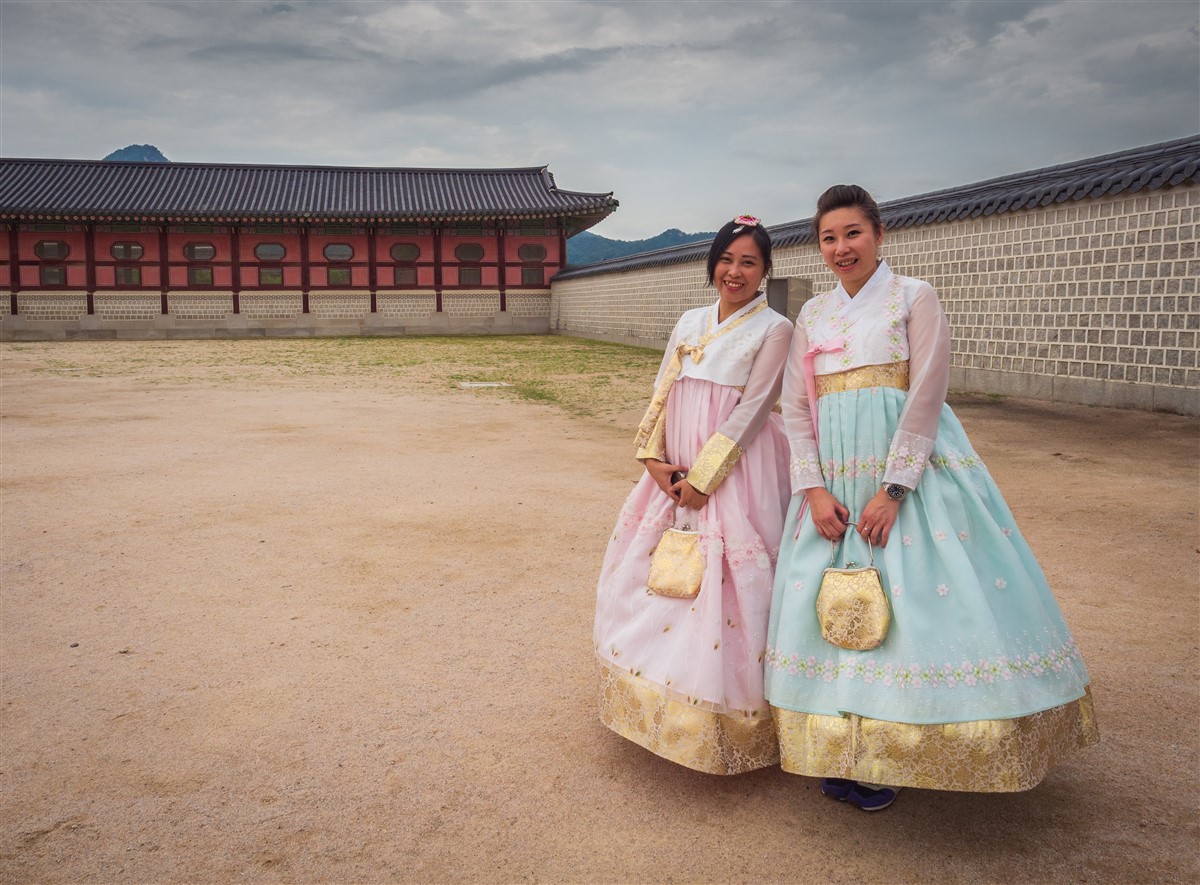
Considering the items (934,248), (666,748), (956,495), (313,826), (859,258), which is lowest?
(313,826)

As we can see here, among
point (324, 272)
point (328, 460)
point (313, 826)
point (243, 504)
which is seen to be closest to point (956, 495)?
point (313, 826)

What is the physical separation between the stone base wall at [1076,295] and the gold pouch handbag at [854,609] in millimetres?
7550

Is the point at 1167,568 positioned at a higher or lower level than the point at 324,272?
lower

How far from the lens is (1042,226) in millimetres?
10094

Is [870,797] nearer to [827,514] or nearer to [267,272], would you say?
[827,514]

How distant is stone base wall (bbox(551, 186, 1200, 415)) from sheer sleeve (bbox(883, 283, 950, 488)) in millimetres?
7242

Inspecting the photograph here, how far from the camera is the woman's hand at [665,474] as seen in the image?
2.64 m

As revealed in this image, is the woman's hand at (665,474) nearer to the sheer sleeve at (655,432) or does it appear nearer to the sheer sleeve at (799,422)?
the sheer sleeve at (655,432)

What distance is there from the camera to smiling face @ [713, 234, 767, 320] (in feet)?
8.41

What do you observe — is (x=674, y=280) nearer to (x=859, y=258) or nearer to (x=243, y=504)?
(x=243, y=504)

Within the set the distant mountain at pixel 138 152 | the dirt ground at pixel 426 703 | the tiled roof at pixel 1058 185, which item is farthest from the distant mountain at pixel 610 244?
the dirt ground at pixel 426 703

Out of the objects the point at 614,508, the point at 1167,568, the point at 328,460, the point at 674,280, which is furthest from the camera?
the point at 674,280

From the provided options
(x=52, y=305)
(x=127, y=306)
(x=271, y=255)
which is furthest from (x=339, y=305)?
(x=52, y=305)

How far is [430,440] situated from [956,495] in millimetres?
6682
